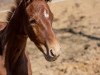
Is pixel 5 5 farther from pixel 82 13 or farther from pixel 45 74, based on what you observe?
pixel 45 74

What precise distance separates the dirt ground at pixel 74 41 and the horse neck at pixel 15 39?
2.18m

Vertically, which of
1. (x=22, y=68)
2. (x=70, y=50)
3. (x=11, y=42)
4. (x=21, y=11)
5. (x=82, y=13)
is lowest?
(x=82, y=13)

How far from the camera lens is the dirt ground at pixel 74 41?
6.48 meters

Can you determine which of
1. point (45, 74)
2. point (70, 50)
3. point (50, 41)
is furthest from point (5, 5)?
point (50, 41)

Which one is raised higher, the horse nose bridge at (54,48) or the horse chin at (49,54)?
the horse nose bridge at (54,48)

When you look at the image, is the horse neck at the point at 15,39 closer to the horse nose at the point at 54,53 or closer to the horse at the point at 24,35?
the horse at the point at 24,35

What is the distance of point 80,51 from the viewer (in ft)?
23.4

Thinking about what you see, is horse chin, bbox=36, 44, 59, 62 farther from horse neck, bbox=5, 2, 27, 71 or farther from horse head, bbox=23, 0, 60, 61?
horse neck, bbox=5, 2, 27, 71

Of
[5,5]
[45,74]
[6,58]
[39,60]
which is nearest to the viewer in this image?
[6,58]

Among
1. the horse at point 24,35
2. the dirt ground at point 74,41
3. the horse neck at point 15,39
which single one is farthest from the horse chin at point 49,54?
the dirt ground at point 74,41

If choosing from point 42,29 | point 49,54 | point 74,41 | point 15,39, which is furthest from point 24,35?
point 74,41

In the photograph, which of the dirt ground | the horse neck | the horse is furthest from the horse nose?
the dirt ground

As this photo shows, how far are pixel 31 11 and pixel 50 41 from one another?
0.38 meters

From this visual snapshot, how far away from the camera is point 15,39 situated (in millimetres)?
4188
